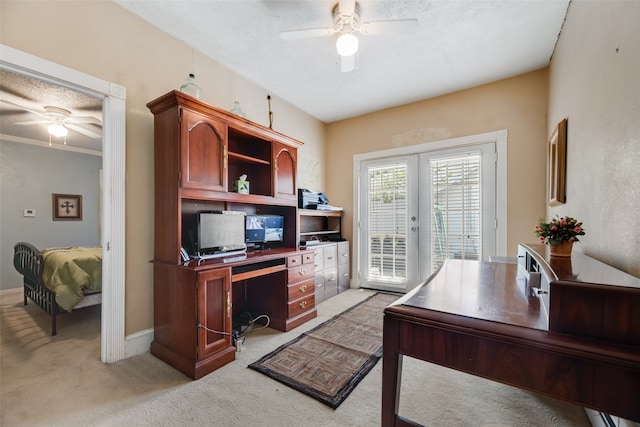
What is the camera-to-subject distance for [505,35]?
234 cm

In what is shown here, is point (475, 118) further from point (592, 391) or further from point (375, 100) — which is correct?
point (592, 391)

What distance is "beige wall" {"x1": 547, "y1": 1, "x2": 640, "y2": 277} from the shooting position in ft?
3.44

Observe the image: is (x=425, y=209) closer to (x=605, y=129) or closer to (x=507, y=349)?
(x=605, y=129)

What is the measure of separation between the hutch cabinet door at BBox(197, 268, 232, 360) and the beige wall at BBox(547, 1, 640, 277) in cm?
224

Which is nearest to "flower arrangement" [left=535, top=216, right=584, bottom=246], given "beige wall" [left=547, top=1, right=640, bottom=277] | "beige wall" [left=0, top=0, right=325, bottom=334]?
"beige wall" [left=547, top=1, right=640, bottom=277]

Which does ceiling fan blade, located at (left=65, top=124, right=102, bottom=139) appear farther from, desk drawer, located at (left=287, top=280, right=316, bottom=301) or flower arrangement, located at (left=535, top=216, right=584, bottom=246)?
flower arrangement, located at (left=535, top=216, right=584, bottom=246)

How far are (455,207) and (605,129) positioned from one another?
2.13 meters

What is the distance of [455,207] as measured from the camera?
3379 millimetres

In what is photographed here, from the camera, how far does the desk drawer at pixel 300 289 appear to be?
8.61 feet

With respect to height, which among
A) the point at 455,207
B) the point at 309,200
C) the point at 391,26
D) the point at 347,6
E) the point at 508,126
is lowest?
the point at 455,207

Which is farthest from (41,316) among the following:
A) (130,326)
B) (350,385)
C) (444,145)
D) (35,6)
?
(444,145)

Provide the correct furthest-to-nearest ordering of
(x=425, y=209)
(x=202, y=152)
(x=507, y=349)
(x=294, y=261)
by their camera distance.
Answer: (x=425, y=209)
(x=294, y=261)
(x=202, y=152)
(x=507, y=349)

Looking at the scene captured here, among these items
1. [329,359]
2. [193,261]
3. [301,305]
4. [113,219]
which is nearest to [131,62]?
[113,219]

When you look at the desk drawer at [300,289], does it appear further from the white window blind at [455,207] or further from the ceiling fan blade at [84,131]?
the ceiling fan blade at [84,131]
